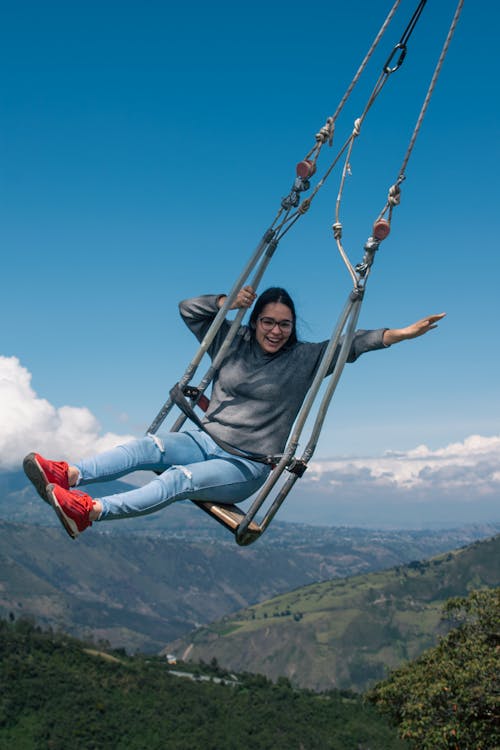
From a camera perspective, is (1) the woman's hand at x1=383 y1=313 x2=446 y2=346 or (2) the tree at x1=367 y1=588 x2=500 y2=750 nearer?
(1) the woman's hand at x1=383 y1=313 x2=446 y2=346

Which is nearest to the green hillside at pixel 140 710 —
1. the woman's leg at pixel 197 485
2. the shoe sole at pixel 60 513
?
the woman's leg at pixel 197 485

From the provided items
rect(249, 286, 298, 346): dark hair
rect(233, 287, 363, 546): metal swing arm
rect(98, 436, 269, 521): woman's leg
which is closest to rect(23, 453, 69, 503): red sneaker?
rect(98, 436, 269, 521): woman's leg

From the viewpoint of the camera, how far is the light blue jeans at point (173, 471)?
436 cm

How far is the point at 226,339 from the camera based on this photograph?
17.5 ft

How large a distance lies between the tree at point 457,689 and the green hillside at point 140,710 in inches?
3105

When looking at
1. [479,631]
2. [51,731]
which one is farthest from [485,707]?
[51,731]

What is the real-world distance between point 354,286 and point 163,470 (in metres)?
1.89

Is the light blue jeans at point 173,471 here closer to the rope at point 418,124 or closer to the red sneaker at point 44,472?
the red sneaker at point 44,472

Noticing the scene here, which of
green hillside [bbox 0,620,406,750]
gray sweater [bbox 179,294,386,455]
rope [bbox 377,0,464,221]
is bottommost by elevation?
green hillside [bbox 0,620,406,750]

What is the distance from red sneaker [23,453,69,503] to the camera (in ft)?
14.2

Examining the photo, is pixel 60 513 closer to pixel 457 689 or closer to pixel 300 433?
pixel 300 433

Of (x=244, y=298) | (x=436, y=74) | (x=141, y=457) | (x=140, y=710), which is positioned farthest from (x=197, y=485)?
(x=140, y=710)

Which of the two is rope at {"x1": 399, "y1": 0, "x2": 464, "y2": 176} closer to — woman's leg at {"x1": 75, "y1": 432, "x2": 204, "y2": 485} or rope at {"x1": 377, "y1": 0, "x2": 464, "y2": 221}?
rope at {"x1": 377, "y1": 0, "x2": 464, "y2": 221}

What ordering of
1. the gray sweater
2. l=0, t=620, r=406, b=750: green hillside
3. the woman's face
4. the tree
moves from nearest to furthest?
the gray sweater, the woman's face, the tree, l=0, t=620, r=406, b=750: green hillside
